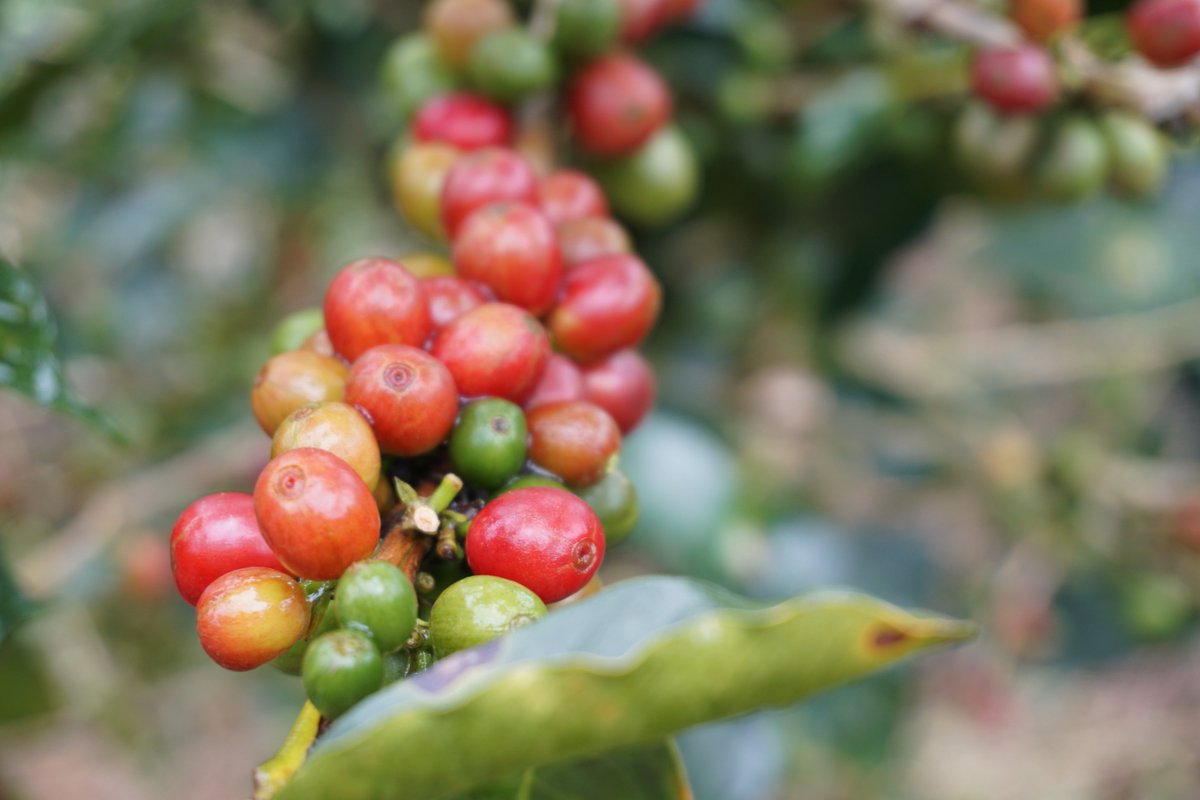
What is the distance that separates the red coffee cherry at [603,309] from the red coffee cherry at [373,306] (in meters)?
0.15

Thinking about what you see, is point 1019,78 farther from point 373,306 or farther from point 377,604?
point 377,604

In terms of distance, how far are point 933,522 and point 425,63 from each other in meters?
1.99

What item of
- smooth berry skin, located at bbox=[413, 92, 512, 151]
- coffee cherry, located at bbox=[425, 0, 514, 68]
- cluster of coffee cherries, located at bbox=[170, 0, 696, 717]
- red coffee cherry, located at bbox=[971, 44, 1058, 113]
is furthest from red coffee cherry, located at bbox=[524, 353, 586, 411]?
red coffee cherry, located at bbox=[971, 44, 1058, 113]

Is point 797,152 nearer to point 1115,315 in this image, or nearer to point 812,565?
point 812,565

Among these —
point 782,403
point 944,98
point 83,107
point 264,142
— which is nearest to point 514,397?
point 944,98

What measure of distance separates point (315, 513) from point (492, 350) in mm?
208

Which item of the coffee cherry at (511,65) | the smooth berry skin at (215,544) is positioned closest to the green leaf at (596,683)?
the smooth berry skin at (215,544)

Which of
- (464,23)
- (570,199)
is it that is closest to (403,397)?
(570,199)

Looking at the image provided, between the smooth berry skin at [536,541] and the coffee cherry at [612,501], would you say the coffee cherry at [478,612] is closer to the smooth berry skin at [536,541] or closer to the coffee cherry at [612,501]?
the smooth berry skin at [536,541]

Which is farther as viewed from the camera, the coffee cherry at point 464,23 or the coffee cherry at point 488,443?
the coffee cherry at point 464,23

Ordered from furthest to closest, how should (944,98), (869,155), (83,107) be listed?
(83,107) → (869,155) → (944,98)

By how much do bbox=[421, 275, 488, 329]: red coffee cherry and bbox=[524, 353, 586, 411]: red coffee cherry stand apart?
8 cm

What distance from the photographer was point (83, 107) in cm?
202

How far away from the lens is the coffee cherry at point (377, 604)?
542 mm
